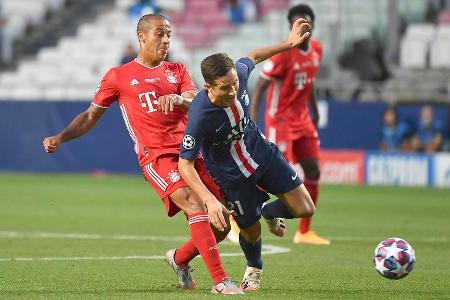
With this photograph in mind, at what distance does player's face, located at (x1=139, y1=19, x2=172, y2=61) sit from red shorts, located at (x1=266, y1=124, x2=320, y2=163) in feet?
14.0

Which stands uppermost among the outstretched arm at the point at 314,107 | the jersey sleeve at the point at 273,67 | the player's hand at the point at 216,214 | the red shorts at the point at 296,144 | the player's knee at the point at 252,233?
the player's hand at the point at 216,214

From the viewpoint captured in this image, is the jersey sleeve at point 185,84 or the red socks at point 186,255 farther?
the jersey sleeve at point 185,84

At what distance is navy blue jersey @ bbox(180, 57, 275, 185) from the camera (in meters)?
8.03

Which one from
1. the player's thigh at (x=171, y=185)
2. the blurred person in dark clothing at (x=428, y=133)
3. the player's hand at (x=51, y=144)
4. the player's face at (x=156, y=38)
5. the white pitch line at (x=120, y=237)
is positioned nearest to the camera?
the player's thigh at (x=171, y=185)

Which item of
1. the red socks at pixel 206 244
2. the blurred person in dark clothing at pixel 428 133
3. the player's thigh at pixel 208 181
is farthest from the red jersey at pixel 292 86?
the blurred person in dark clothing at pixel 428 133

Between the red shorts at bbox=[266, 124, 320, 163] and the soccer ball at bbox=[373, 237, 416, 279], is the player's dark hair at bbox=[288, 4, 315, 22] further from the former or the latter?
the soccer ball at bbox=[373, 237, 416, 279]

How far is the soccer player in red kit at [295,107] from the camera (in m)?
A: 12.9

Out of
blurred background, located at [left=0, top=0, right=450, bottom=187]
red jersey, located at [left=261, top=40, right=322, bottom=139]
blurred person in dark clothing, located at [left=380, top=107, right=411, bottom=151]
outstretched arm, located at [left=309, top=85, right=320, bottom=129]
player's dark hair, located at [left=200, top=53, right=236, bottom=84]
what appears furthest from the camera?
blurred background, located at [left=0, top=0, right=450, bottom=187]

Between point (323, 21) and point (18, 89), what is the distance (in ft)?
26.0

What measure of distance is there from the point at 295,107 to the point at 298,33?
4.40 metres

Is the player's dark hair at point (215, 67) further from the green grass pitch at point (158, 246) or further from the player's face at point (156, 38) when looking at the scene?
the green grass pitch at point (158, 246)

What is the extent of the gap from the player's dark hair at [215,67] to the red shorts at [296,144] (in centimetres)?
514

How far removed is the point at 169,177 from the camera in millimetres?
8477

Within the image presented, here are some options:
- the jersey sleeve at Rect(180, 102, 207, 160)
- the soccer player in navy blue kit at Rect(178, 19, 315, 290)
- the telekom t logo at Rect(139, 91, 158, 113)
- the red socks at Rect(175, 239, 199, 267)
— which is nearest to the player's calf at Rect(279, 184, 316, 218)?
the soccer player in navy blue kit at Rect(178, 19, 315, 290)
